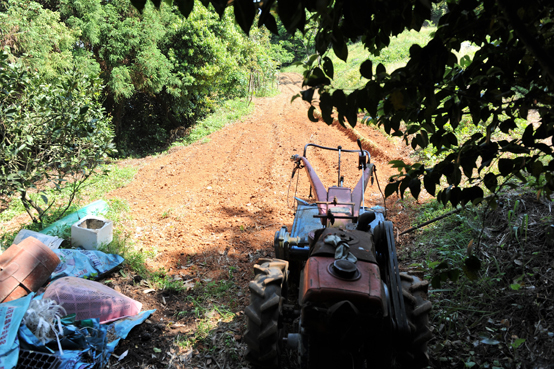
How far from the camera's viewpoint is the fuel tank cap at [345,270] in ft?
7.64

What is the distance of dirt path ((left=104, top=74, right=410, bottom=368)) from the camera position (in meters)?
4.40

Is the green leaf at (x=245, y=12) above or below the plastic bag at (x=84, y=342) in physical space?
above

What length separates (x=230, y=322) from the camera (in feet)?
12.7

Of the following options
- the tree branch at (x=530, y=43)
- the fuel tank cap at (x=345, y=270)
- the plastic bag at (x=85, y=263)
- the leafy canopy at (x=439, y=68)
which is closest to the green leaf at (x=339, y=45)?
the leafy canopy at (x=439, y=68)

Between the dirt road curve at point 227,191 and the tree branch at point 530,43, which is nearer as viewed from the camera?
the tree branch at point 530,43

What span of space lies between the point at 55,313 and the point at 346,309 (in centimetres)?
252

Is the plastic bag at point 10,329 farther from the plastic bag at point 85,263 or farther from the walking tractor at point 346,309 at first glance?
the walking tractor at point 346,309

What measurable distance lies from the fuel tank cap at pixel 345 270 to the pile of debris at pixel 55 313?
2069 mm

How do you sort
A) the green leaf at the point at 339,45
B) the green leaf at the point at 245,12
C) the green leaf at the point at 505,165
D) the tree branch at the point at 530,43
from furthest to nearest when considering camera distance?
the green leaf at the point at 505,165
the green leaf at the point at 339,45
the tree branch at the point at 530,43
the green leaf at the point at 245,12

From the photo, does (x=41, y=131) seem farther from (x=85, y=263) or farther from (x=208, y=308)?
(x=208, y=308)

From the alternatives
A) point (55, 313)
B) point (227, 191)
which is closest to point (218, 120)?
point (227, 191)

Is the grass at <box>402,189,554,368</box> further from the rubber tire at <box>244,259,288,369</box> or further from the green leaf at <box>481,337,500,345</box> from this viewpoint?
the rubber tire at <box>244,259,288,369</box>

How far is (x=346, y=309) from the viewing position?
2.17 meters

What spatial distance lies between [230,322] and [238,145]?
27.8 feet
